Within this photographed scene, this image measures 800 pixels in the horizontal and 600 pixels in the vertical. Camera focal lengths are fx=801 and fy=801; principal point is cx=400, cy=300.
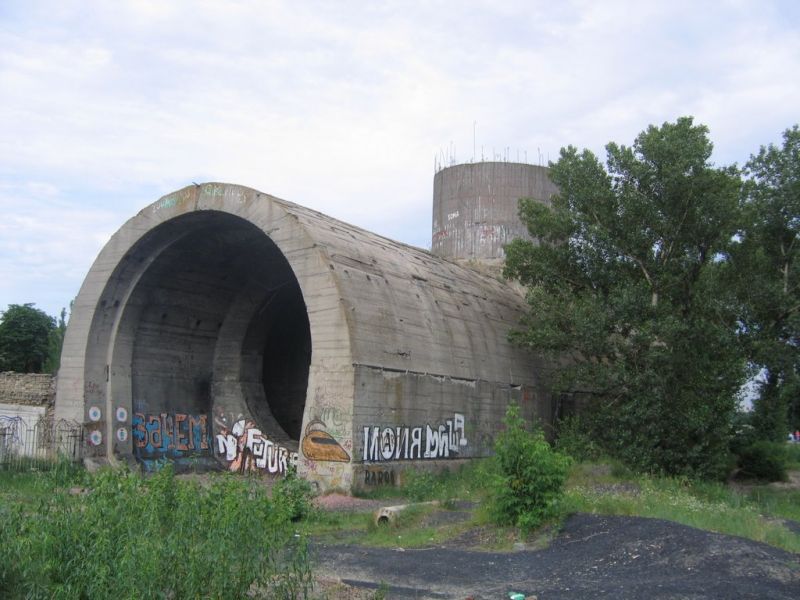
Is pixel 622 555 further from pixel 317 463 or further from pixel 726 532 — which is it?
pixel 317 463

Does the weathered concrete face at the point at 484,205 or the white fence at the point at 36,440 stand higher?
the weathered concrete face at the point at 484,205

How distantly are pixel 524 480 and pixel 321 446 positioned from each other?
6387 millimetres

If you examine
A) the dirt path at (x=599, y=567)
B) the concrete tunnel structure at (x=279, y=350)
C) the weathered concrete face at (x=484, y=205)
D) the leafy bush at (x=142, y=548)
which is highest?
the weathered concrete face at (x=484, y=205)

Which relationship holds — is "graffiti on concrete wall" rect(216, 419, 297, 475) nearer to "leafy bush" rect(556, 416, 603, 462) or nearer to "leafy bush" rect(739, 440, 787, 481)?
"leafy bush" rect(556, 416, 603, 462)

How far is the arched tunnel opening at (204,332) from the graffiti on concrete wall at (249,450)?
0.19 meters

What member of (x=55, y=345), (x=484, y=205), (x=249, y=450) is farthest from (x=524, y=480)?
(x=55, y=345)

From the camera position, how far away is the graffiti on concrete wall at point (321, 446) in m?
16.4

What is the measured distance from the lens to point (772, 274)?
902 inches

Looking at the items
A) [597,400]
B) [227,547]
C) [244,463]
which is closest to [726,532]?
[227,547]

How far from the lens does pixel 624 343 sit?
20.5m

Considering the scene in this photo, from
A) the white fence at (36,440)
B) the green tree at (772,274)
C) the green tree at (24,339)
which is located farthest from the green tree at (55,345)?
the green tree at (772,274)

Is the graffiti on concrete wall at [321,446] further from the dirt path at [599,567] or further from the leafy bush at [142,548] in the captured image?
the leafy bush at [142,548]

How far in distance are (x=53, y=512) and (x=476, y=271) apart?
2320 centimetres

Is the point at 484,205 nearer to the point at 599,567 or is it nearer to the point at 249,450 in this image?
the point at 249,450
